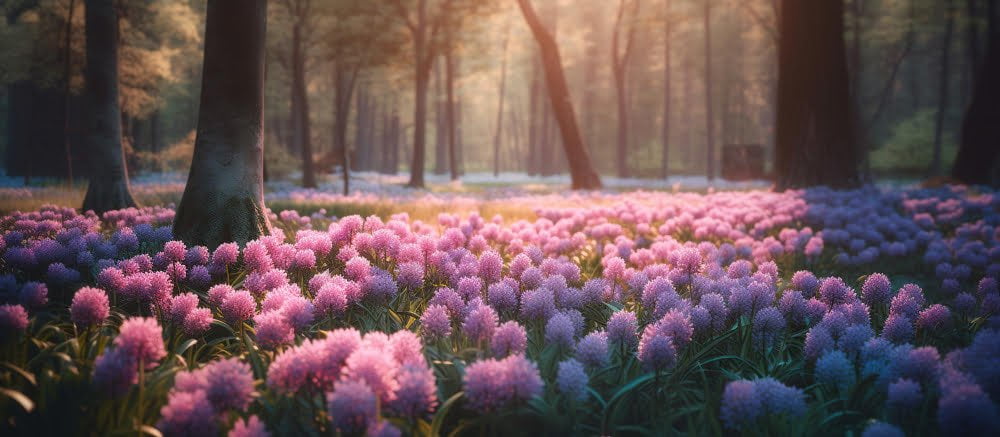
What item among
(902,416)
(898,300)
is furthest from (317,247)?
(898,300)

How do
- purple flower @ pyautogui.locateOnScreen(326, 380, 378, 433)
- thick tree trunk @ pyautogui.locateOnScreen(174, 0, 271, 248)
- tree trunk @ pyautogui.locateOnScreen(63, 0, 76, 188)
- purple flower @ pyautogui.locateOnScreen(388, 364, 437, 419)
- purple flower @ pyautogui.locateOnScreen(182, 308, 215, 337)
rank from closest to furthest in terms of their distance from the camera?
1. purple flower @ pyautogui.locateOnScreen(326, 380, 378, 433)
2. purple flower @ pyautogui.locateOnScreen(388, 364, 437, 419)
3. purple flower @ pyautogui.locateOnScreen(182, 308, 215, 337)
4. thick tree trunk @ pyautogui.locateOnScreen(174, 0, 271, 248)
5. tree trunk @ pyautogui.locateOnScreen(63, 0, 76, 188)

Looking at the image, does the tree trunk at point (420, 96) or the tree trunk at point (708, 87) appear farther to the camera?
the tree trunk at point (708, 87)

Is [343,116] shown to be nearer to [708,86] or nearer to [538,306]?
[538,306]

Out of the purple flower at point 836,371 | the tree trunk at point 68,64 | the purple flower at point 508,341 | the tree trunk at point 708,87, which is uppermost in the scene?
the tree trunk at point 708,87

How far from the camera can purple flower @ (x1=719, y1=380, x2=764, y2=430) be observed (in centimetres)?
150

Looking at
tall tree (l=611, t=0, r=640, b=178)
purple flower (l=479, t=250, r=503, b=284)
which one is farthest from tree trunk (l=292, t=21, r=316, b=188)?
tall tree (l=611, t=0, r=640, b=178)

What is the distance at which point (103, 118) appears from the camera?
599 centimetres

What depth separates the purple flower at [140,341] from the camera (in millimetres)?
1404

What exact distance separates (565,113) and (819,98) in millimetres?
6949

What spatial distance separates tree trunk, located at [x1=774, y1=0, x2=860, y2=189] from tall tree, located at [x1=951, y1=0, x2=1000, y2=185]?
12.8 feet

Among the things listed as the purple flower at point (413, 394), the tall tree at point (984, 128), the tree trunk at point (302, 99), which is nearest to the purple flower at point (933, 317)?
the purple flower at point (413, 394)

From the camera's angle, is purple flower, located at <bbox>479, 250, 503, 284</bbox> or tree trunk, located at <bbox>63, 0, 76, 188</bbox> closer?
purple flower, located at <bbox>479, 250, 503, 284</bbox>

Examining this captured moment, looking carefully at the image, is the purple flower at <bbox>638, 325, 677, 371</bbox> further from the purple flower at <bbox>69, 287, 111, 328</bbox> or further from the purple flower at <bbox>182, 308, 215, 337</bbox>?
the purple flower at <bbox>69, 287, 111, 328</bbox>

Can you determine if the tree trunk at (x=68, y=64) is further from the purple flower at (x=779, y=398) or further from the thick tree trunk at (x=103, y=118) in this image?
the purple flower at (x=779, y=398)
